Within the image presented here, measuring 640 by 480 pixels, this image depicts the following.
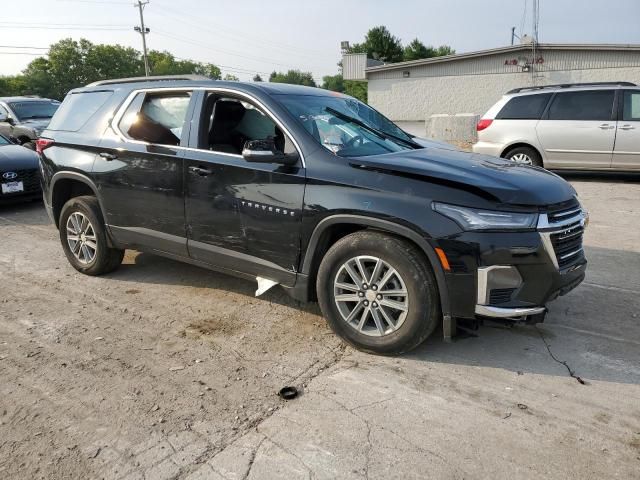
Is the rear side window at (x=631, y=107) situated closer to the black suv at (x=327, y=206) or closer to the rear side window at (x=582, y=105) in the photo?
the rear side window at (x=582, y=105)

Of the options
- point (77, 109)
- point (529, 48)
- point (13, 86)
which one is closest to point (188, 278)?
point (77, 109)

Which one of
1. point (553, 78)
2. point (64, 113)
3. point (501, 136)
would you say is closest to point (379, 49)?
point (553, 78)

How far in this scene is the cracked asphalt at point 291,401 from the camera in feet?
8.34

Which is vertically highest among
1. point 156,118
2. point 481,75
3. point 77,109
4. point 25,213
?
point 481,75

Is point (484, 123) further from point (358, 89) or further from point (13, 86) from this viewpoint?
point (13, 86)

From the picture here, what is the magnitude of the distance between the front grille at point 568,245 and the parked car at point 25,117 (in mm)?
12680

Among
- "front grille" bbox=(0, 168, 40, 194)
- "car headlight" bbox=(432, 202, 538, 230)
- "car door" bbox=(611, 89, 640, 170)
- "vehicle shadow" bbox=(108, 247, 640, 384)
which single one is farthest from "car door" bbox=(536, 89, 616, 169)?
"front grille" bbox=(0, 168, 40, 194)

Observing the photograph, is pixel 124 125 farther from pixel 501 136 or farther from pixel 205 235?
pixel 501 136

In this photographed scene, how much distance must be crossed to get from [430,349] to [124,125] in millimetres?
3271

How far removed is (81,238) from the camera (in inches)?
207

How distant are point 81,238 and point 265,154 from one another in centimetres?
258

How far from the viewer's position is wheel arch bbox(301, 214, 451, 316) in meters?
3.27

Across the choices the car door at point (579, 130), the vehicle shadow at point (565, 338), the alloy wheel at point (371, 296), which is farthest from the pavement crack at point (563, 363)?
the car door at point (579, 130)

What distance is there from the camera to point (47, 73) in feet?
282
